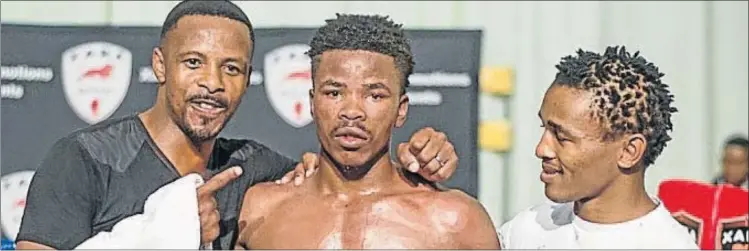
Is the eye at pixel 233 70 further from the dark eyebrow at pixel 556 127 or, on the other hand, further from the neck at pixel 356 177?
the dark eyebrow at pixel 556 127

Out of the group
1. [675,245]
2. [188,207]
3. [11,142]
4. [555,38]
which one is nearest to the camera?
[188,207]

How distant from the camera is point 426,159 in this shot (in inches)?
81.2

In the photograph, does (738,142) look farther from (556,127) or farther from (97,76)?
(556,127)

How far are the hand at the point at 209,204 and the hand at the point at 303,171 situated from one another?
0.81 feet

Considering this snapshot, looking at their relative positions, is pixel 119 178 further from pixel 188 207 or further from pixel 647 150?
pixel 647 150

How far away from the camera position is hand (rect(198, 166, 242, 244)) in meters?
1.85

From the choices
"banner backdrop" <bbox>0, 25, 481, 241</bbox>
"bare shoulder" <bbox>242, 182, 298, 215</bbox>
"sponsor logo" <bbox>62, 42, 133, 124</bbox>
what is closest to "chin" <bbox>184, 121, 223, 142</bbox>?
"bare shoulder" <bbox>242, 182, 298, 215</bbox>

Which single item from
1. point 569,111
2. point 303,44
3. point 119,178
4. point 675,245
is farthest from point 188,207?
point 303,44

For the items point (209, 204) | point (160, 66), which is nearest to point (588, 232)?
point (209, 204)

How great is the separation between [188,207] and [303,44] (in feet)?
7.06

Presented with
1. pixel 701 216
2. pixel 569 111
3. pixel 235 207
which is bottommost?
pixel 701 216

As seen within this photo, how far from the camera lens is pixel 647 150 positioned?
1992 mm

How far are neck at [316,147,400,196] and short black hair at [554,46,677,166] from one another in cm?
30

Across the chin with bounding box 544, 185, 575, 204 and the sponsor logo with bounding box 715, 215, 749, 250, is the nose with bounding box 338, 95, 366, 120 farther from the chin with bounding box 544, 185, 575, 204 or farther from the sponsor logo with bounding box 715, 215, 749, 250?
the sponsor logo with bounding box 715, 215, 749, 250
